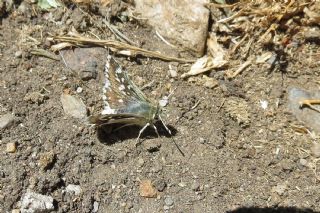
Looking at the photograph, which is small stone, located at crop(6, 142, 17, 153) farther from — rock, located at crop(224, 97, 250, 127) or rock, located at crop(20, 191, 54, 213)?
rock, located at crop(224, 97, 250, 127)

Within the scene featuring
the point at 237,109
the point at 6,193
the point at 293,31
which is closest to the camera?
the point at 6,193

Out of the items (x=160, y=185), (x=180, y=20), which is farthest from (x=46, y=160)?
(x=180, y=20)

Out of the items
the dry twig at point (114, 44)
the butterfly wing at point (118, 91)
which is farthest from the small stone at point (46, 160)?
the dry twig at point (114, 44)

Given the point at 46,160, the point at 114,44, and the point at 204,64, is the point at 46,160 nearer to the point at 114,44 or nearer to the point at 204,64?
the point at 114,44

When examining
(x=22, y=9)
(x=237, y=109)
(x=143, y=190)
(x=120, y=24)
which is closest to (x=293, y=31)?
(x=237, y=109)

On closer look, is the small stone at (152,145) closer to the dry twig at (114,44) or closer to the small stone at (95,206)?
the small stone at (95,206)

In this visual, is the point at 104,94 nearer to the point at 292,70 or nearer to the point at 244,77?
the point at 244,77
